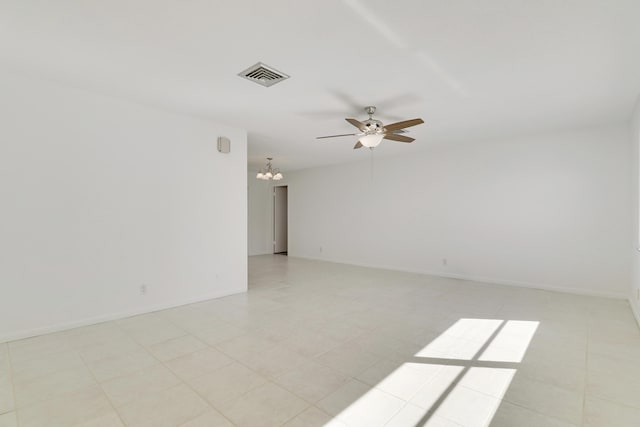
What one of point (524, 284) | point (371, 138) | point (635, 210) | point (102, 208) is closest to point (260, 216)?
point (102, 208)

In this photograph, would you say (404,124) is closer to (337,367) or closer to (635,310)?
(337,367)

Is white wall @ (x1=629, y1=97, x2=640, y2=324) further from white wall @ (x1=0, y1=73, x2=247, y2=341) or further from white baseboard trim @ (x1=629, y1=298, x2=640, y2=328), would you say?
white wall @ (x1=0, y1=73, x2=247, y2=341)

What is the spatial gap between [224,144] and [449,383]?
409 centimetres

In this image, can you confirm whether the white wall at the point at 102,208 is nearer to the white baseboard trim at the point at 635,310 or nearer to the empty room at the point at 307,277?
the empty room at the point at 307,277

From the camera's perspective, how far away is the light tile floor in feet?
6.08

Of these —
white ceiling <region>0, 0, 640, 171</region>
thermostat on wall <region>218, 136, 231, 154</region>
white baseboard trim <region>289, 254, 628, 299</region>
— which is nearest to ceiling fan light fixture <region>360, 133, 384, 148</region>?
white ceiling <region>0, 0, 640, 171</region>

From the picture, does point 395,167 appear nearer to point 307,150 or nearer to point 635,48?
point 307,150

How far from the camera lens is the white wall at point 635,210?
11.6 feet

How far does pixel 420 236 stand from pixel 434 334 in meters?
3.47

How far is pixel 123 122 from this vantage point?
361 centimetres

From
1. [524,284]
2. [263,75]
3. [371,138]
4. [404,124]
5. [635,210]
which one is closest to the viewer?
[263,75]

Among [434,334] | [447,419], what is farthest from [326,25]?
[434,334]

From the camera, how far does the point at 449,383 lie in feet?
7.23

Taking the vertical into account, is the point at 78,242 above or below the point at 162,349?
above
